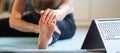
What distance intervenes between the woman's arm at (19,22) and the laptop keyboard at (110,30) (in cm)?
42

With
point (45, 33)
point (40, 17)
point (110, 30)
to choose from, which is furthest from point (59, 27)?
point (110, 30)

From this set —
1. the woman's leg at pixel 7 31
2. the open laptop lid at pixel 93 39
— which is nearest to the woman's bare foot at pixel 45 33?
the open laptop lid at pixel 93 39

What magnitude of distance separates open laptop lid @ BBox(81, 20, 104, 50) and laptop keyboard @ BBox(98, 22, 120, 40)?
0.10ft

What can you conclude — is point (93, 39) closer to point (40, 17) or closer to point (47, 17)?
point (47, 17)

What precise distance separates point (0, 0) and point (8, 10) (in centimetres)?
10

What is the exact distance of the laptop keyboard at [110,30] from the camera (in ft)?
2.57

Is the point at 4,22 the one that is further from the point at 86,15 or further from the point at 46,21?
the point at 86,15

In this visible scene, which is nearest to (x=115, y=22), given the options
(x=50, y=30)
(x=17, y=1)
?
(x=50, y=30)

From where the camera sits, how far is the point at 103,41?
0.77 meters

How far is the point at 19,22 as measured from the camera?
1.23 meters

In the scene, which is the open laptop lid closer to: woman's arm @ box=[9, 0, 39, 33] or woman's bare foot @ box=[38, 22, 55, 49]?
woman's bare foot @ box=[38, 22, 55, 49]

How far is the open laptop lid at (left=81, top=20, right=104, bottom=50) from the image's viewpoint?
32.4 inches

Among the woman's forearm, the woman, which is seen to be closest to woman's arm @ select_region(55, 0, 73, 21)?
the woman

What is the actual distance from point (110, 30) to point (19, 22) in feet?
1.83
